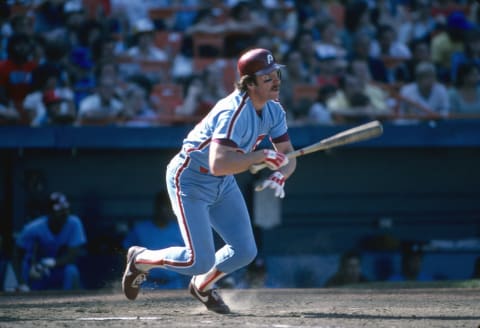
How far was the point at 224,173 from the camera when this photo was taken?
209 inches

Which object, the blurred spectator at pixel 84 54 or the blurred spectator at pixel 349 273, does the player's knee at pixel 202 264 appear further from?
the blurred spectator at pixel 84 54

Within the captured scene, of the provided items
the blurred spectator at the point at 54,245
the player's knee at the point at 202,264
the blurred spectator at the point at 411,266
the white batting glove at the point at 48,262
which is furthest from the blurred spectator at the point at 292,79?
the player's knee at the point at 202,264

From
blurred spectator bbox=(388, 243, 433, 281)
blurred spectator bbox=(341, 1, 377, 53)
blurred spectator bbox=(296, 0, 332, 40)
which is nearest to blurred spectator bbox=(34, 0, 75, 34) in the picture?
blurred spectator bbox=(296, 0, 332, 40)

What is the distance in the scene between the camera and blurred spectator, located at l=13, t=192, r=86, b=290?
953 cm

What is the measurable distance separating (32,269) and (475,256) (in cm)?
526

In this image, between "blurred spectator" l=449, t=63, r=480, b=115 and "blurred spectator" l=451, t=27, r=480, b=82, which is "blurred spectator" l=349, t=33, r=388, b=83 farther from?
"blurred spectator" l=449, t=63, r=480, b=115

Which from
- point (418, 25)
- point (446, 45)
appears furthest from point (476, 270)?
point (418, 25)

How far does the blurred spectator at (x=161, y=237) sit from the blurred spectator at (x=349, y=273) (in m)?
1.74

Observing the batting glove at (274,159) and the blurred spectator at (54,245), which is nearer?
the batting glove at (274,159)

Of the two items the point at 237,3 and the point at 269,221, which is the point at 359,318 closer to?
the point at 269,221

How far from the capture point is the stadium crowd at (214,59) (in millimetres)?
10539

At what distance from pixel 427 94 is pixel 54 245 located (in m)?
4.98

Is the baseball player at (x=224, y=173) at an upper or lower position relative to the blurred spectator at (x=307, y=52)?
lower

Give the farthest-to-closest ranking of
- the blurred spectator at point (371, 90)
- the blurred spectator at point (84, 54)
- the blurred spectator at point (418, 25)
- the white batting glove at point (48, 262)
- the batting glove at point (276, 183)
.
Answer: the blurred spectator at point (418, 25)
the blurred spectator at point (84, 54)
the blurred spectator at point (371, 90)
the white batting glove at point (48, 262)
the batting glove at point (276, 183)
